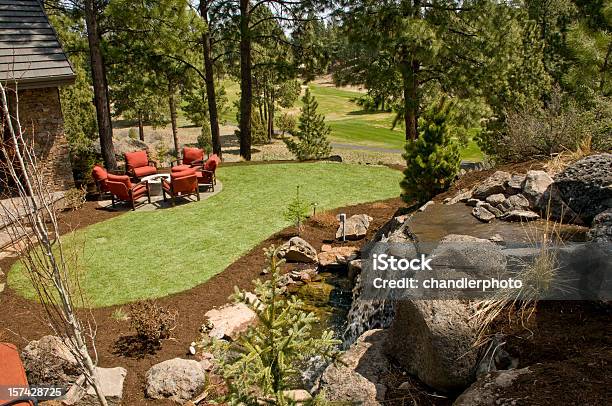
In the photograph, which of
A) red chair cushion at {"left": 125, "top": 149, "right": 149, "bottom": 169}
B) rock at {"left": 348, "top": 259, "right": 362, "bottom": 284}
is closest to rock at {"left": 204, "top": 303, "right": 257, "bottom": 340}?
rock at {"left": 348, "top": 259, "right": 362, "bottom": 284}

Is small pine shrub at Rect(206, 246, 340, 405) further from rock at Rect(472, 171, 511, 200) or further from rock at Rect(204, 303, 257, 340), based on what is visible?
rock at Rect(472, 171, 511, 200)

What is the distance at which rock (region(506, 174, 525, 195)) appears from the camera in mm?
7641

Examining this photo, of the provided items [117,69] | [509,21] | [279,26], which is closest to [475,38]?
[509,21]

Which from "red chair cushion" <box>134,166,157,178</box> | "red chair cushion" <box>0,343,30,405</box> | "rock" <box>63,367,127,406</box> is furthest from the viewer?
"red chair cushion" <box>134,166,157,178</box>

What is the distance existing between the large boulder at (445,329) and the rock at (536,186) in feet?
7.88

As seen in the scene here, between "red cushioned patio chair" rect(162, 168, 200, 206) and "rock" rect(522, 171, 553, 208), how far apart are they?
8.42m

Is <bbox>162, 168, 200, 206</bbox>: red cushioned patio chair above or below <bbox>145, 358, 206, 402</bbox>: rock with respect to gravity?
above

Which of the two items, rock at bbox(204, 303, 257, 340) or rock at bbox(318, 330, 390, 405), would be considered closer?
rock at bbox(318, 330, 390, 405)

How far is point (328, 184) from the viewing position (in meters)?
14.3

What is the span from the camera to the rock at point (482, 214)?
7.00 metres

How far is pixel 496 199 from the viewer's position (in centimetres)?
745

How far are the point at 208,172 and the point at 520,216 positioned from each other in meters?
9.19

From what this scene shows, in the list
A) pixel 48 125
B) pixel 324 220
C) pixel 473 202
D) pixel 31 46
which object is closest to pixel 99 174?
pixel 48 125

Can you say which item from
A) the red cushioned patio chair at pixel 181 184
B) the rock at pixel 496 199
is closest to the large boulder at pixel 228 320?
the rock at pixel 496 199
